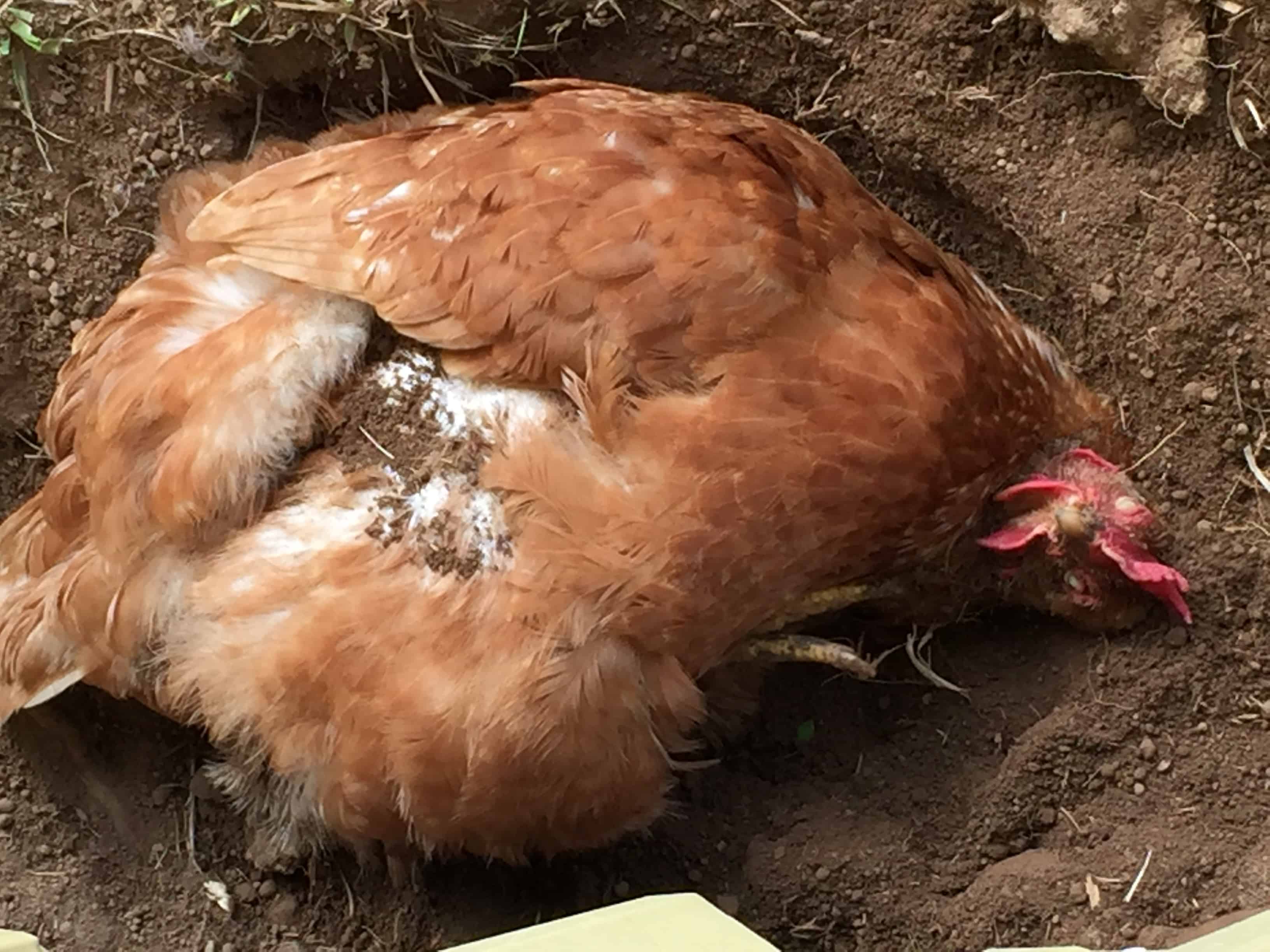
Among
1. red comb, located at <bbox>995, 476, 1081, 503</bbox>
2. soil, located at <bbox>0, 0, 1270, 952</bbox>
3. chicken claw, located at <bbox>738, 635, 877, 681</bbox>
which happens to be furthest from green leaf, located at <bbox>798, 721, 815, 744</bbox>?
red comb, located at <bbox>995, 476, 1081, 503</bbox>

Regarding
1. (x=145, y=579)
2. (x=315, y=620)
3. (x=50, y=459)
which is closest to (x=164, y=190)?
(x=50, y=459)

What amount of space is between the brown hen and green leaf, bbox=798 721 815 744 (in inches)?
16.0

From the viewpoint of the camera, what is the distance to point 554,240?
1.42 m

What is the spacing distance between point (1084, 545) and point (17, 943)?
4.96 ft

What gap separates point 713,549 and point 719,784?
28.0 inches

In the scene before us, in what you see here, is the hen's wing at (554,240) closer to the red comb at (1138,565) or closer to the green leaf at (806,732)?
the red comb at (1138,565)

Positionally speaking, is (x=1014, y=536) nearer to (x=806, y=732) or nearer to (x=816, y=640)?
(x=816, y=640)

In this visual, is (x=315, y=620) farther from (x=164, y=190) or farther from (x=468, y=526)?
(x=164, y=190)

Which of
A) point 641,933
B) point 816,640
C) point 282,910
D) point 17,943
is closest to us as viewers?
point 641,933

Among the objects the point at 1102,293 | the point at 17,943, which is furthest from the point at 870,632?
the point at 17,943

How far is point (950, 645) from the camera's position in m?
1.99

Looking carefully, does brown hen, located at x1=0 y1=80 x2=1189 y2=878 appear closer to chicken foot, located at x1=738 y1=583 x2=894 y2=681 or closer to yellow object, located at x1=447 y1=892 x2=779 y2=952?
chicken foot, located at x1=738 y1=583 x2=894 y2=681

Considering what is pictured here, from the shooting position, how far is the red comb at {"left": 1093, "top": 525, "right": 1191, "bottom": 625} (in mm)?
1686

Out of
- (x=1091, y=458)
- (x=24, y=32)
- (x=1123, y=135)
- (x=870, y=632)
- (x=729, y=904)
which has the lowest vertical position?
(x=729, y=904)
